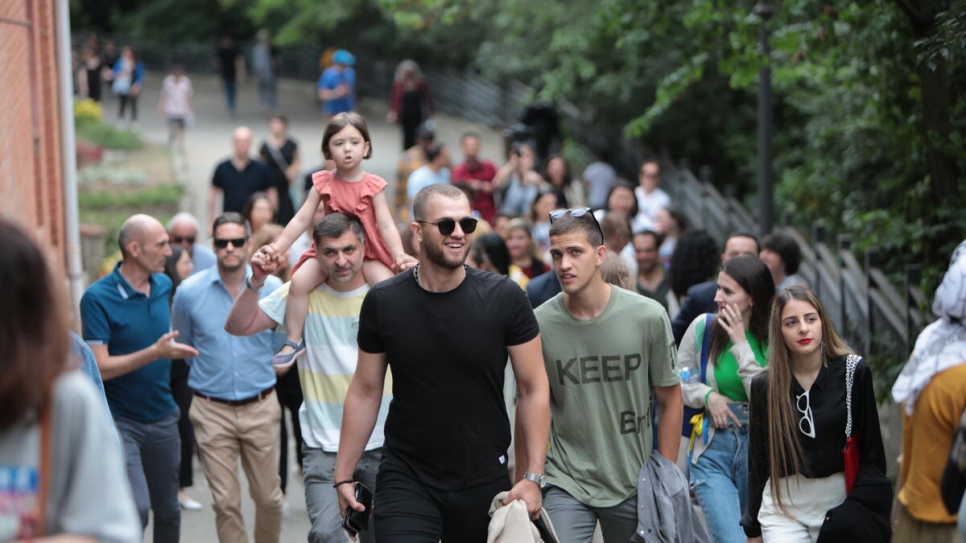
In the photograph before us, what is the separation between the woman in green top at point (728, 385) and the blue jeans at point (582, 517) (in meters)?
0.70

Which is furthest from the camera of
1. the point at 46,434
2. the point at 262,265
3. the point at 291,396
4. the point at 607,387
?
the point at 291,396

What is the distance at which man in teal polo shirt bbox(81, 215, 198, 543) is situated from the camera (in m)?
7.41

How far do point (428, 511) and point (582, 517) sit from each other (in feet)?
2.53

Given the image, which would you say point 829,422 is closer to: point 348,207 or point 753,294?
point 753,294

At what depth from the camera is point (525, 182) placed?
52.3 ft

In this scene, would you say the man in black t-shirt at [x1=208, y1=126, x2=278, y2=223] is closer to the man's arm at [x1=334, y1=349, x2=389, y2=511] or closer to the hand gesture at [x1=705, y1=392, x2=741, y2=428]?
the hand gesture at [x1=705, y1=392, x2=741, y2=428]

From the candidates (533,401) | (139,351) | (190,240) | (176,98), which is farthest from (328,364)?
(176,98)

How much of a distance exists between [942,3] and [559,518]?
5546 mm

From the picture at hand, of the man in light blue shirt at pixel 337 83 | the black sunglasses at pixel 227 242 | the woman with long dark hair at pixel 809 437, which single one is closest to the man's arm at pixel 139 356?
the black sunglasses at pixel 227 242

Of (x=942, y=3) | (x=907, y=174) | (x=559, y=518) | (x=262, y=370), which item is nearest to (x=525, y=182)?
(x=907, y=174)

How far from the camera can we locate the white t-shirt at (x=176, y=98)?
27.3m

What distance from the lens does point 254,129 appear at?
31.8 meters

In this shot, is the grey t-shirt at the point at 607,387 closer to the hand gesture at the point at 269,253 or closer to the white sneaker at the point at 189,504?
the hand gesture at the point at 269,253

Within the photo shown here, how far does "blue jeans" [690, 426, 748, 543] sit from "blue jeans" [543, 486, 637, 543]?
2.29 ft
